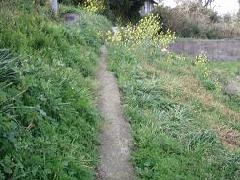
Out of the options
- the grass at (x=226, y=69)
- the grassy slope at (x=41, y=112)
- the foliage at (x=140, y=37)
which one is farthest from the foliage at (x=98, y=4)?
the grassy slope at (x=41, y=112)

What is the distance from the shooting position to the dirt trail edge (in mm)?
6039

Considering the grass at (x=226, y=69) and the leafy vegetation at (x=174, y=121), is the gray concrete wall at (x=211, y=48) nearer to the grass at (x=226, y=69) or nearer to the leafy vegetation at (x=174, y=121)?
the grass at (x=226, y=69)

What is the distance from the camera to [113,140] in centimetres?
688

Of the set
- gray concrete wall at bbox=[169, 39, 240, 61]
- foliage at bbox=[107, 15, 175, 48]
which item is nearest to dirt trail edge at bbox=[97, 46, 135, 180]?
foliage at bbox=[107, 15, 175, 48]

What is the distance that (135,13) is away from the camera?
23.3 m

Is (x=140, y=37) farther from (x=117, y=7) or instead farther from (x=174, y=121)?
(x=117, y=7)

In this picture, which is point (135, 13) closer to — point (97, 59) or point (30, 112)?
point (97, 59)

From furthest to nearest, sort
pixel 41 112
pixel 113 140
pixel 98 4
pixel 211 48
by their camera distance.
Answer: pixel 211 48
pixel 98 4
pixel 113 140
pixel 41 112

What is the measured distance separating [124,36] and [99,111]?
755cm

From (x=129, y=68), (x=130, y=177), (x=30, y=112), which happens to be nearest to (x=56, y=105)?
(x=30, y=112)

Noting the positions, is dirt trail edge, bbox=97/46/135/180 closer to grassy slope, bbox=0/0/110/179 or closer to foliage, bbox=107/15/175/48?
grassy slope, bbox=0/0/110/179

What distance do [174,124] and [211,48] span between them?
582 inches

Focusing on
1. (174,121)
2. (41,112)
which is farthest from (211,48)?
(41,112)

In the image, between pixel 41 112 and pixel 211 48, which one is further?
pixel 211 48
